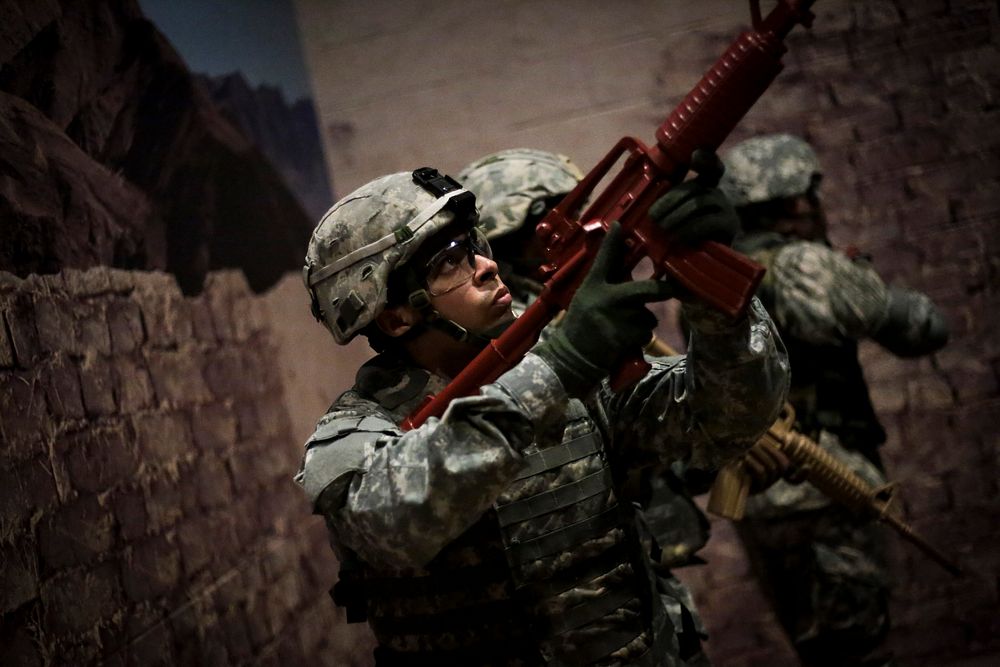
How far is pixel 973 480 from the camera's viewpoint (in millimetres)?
3754

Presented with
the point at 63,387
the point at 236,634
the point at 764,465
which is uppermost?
the point at 63,387

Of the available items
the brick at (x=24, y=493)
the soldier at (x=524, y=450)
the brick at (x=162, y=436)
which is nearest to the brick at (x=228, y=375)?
the brick at (x=162, y=436)

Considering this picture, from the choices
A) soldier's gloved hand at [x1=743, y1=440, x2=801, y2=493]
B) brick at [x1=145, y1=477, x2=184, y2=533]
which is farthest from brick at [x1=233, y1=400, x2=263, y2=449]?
soldier's gloved hand at [x1=743, y1=440, x2=801, y2=493]

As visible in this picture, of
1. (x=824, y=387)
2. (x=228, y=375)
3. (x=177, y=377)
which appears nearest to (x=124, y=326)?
(x=177, y=377)

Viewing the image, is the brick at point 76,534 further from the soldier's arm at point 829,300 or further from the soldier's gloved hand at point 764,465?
the soldier's arm at point 829,300

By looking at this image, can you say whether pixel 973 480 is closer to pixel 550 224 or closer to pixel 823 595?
pixel 823 595

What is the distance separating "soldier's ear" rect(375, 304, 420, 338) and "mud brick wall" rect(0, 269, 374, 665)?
750mm

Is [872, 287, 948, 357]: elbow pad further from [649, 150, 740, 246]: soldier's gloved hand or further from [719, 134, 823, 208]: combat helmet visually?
[649, 150, 740, 246]: soldier's gloved hand

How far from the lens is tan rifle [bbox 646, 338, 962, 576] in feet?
8.61

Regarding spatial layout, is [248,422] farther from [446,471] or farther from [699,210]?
[699,210]

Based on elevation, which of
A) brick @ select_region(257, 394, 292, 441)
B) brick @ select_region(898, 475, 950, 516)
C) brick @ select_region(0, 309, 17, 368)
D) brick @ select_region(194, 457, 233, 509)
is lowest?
brick @ select_region(898, 475, 950, 516)

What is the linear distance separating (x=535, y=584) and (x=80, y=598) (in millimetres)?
935

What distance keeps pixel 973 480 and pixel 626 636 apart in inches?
104

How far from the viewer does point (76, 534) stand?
1960 millimetres
